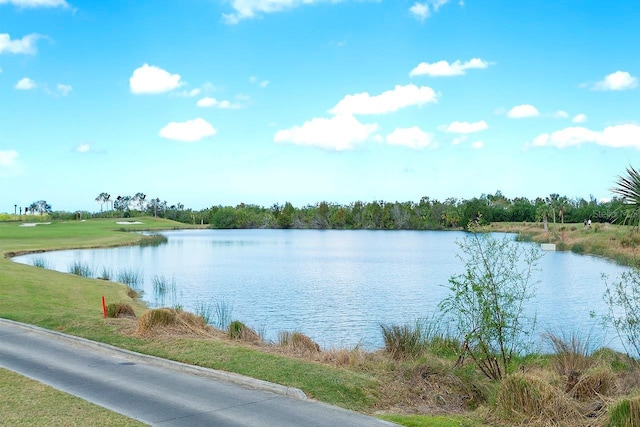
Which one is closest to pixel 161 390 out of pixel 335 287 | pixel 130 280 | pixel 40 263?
pixel 335 287

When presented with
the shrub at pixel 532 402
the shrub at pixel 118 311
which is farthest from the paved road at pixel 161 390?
the shrub at pixel 118 311

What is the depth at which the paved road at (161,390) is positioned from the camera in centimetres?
892

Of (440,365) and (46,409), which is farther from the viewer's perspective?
(440,365)

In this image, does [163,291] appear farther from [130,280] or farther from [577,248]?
[577,248]

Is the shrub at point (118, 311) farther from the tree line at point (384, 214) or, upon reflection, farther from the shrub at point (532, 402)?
the tree line at point (384, 214)

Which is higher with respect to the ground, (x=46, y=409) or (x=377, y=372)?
(x=46, y=409)

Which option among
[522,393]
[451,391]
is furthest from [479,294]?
[522,393]

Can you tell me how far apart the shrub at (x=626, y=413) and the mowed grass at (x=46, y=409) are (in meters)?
6.39

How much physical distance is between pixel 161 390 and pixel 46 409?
190cm

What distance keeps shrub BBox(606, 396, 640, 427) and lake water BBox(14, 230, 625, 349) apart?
4554 millimetres

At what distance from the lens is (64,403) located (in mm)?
9367

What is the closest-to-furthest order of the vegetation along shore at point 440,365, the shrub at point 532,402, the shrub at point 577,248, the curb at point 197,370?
the shrub at point 532,402 < the vegetation along shore at point 440,365 < the curb at point 197,370 < the shrub at point 577,248

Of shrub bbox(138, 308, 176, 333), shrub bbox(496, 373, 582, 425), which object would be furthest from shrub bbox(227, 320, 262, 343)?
shrub bbox(496, 373, 582, 425)

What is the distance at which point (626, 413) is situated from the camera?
787 centimetres
